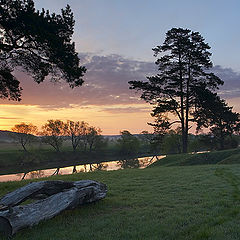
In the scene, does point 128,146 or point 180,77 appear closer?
point 180,77

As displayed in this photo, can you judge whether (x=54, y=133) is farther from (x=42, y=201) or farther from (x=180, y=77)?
(x=42, y=201)

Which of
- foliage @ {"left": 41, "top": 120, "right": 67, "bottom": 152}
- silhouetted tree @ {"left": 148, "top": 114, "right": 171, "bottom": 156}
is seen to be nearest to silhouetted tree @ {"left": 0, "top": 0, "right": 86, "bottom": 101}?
silhouetted tree @ {"left": 148, "top": 114, "right": 171, "bottom": 156}

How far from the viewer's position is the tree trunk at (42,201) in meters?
6.02

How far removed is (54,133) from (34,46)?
195ft

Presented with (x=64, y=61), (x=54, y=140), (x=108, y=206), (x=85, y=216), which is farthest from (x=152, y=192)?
(x=54, y=140)

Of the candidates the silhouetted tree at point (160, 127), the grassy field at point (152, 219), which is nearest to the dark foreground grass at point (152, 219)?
the grassy field at point (152, 219)

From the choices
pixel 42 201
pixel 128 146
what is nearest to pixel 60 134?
pixel 128 146

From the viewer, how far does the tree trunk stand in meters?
6.02

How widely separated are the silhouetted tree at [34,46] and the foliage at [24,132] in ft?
181

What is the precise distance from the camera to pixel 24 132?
72562 millimetres

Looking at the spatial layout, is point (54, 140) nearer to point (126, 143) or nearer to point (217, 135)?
point (126, 143)

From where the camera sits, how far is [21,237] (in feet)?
19.6

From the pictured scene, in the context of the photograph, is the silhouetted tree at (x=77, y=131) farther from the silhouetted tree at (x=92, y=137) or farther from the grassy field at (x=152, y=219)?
the grassy field at (x=152, y=219)

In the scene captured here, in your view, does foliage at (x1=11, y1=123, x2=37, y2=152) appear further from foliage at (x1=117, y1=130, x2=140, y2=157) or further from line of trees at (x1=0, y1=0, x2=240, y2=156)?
foliage at (x1=117, y1=130, x2=140, y2=157)
